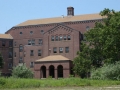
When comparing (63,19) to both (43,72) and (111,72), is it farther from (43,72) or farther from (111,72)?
(111,72)

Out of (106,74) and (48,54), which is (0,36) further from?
(106,74)

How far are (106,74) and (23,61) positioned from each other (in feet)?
124

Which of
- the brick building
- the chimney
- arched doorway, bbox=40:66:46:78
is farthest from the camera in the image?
the chimney

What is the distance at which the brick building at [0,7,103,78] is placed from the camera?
65.4 m

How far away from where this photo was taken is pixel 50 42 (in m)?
71.0

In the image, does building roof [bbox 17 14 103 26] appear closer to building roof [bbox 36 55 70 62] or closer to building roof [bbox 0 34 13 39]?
building roof [bbox 0 34 13 39]

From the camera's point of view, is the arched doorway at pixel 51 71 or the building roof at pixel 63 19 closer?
A: the arched doorway at pixel 51 71

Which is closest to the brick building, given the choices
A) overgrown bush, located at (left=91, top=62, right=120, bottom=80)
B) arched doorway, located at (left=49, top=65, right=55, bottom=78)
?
arched doorway, located at (left=49, top=65, right=55, bottom=78)

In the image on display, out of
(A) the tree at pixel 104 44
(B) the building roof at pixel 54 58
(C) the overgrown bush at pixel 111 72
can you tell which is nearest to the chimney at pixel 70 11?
(B) the building roof at pixel 54 58

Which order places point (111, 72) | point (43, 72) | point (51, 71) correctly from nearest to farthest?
point (111, 72)
point (51, 71)
point (43, 72)

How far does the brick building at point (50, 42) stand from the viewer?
65375mm

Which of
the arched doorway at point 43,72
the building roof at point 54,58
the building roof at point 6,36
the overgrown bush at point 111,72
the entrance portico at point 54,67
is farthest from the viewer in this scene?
the building roof at point 6,36

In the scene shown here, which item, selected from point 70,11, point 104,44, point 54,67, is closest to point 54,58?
point 54,67

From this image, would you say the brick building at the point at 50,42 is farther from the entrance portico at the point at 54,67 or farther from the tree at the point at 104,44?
the tree at the point at 104,44
